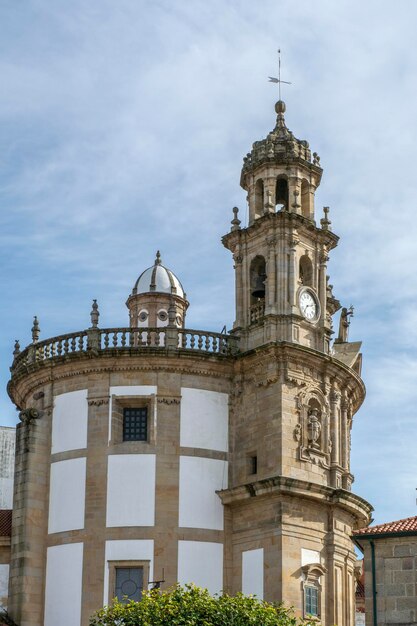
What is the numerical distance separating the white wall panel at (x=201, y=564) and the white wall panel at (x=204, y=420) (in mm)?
3601

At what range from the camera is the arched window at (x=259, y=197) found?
4988cm

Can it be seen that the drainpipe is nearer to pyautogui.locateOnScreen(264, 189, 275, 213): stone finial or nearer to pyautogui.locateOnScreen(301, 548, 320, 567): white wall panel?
pyautogui.locateOnScreen(301, 548, 320, 567): white wall panel

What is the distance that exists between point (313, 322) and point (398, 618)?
1600cm

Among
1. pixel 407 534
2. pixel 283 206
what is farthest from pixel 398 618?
pixel 283 206

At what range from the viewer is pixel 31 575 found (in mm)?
45438

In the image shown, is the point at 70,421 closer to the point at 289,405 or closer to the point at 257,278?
the point at 289,405

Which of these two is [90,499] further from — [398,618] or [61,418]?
[398,618]

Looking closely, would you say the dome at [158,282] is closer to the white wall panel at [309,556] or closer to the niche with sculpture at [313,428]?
the niche with sculpture at [313,428]

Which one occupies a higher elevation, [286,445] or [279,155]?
[279,155]

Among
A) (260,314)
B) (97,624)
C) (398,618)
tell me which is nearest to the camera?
(398,618)

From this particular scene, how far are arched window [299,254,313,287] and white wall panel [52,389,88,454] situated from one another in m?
9.51

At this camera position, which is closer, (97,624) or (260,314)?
(97,624)

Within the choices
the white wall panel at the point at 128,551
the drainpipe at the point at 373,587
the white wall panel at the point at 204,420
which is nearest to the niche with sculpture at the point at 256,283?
the white wall panel at the point at 204,420

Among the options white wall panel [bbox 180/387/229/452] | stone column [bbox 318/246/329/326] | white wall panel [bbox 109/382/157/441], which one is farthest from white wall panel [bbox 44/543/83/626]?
stone column [bbox 318/246/329/326]
